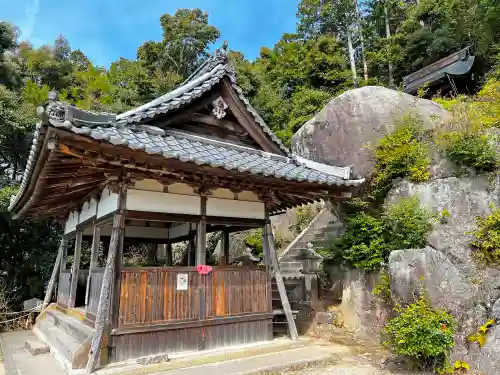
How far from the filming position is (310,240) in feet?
46.1

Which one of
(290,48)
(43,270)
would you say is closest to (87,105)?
(43,270)

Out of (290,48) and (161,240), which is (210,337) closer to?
(161,240)

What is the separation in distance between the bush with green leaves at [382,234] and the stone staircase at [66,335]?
6594 millimetres

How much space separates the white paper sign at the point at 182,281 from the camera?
691 centimetres

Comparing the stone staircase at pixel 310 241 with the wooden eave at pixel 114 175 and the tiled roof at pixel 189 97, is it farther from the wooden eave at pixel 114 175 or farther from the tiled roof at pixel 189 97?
the tiled roof at pixel 189 97

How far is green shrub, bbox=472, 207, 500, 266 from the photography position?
7.14 meters

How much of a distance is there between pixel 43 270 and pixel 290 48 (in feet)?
86.1

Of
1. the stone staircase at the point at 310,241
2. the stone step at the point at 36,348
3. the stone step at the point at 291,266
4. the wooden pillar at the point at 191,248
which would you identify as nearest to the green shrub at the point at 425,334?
the stone staircase at the point at 310,241

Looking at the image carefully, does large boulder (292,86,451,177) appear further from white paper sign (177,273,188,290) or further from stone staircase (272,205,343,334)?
white paper sign (177,273,188,290)

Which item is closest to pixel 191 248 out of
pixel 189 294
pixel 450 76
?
pixel 189 294

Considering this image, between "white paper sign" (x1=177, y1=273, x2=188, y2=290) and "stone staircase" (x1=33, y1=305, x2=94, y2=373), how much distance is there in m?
1.71

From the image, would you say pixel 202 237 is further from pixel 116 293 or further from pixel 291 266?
pixel 291 266

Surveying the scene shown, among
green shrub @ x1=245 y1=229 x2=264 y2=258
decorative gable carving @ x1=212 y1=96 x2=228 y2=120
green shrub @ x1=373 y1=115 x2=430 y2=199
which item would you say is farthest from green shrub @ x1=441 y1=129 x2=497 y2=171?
green shrub @ x1=245 y1=229 x2=264 y2=258

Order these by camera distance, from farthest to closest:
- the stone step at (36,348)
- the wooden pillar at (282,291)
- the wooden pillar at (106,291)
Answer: the wooden pillar at (282,291) → the stone step at (36,348) → the wooden pillar at (106,291)
